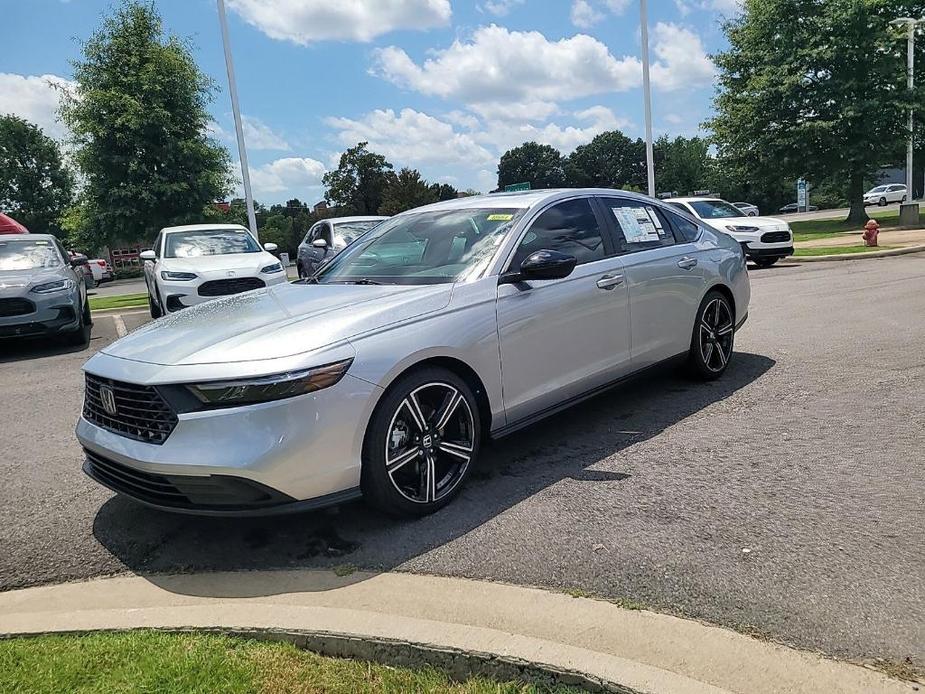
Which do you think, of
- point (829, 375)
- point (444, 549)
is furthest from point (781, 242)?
point (444, 549)

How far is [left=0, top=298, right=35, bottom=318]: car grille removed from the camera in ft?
29.4

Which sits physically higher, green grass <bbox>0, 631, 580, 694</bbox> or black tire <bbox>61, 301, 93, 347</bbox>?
black tire <bbox>61, 301, 93, 347</bbox>

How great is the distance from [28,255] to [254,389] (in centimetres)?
896

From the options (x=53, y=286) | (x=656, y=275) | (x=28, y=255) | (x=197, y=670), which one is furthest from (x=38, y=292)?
(x=197, y=670)

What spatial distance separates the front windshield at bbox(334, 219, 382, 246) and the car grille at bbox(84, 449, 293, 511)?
10418mm

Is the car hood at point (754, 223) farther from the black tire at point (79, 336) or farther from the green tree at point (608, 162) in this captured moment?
the green tree at point (608, 162)

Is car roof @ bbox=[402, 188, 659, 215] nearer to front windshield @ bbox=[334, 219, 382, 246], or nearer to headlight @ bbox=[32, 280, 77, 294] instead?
headlight @ bbox=[32, 280, 77, 294]

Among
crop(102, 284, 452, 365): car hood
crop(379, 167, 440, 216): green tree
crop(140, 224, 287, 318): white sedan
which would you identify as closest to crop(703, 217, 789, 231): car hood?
crop(140, 224, 287, 318): white sedan

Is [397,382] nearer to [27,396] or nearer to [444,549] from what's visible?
[444,549]

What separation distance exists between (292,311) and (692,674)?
2.48 m

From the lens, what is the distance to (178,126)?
31.8m

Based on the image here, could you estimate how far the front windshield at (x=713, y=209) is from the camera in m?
16.9

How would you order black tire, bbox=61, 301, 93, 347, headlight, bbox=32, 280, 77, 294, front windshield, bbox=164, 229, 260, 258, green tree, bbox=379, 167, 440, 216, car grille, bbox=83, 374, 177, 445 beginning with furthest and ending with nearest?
1. green tree, bbox=379, 167, 440, 216
2. front windshield, bbox=164, 229, 260, 258
3. black tire, bbox=61, 301, 93, 347
4. headlight, bbox=32, 280, 77, 294
5. car grille, bbox=83, 374, 177, 445

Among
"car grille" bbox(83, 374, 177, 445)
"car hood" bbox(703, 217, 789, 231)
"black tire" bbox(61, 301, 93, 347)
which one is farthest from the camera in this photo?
"car hood" bbox(703, 217, 789, 231)
